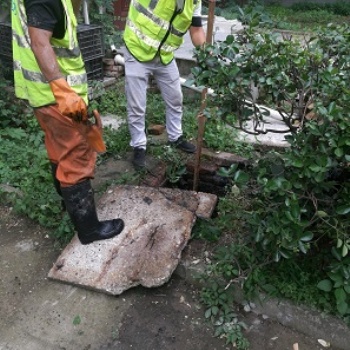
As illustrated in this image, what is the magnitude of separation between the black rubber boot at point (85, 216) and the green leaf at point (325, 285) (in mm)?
1351

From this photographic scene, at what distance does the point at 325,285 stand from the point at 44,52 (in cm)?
200

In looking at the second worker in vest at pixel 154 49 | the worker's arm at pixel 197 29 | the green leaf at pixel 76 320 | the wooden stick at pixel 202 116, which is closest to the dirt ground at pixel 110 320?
the green leaf at pixel 76 320

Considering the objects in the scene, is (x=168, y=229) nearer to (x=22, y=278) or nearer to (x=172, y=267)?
(x=172, y=267)

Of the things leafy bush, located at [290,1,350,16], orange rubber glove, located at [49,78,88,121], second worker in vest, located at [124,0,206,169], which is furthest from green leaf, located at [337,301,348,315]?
leafy bush, located at [290,1,350,16]

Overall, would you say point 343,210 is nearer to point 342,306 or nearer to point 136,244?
point 342,306

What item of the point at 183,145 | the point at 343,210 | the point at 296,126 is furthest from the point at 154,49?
the point at 343,210

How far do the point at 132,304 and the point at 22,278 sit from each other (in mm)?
796

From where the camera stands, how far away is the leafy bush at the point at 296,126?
1.99 m

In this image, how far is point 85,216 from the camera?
271cm

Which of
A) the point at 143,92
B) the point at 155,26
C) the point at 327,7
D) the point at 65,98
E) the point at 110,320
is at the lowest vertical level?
the point at 327,7

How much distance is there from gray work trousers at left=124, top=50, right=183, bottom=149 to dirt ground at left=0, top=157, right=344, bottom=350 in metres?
1.30

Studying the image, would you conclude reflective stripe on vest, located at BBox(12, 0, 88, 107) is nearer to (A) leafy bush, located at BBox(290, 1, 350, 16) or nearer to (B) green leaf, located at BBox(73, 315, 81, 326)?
(B) green leaf, located at BBox(73, 315, 81, 326)

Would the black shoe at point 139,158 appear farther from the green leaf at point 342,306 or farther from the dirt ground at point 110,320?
the green leaf at point 342,306

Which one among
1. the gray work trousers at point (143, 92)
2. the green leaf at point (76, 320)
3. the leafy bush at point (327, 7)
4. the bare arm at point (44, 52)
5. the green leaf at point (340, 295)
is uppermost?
the bare arm at point (44, 52)
